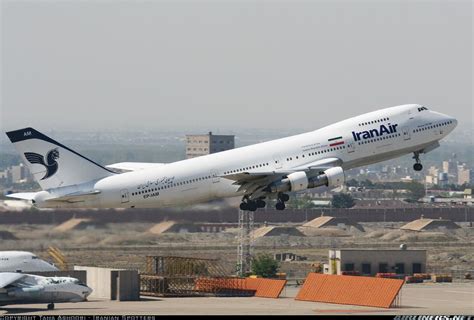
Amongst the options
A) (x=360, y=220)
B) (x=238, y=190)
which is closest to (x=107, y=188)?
(x=238, y=190)

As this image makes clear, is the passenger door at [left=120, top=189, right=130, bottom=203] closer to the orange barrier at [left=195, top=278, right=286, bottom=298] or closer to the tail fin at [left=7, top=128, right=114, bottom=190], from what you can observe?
the tail fin at [left=7, top=128, right=114, bottom=190]

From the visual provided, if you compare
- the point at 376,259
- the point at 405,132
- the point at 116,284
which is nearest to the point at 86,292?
the point at 116,284

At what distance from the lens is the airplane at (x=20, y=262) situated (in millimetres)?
104812

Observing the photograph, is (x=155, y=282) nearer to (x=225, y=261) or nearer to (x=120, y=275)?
(x=120, y=275)

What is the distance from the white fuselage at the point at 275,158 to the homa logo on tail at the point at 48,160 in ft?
4.94

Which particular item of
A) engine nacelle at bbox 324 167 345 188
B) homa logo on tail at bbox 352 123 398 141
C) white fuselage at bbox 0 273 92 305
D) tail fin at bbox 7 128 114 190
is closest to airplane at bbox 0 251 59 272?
white fuselage at bbox 0 273 92 305

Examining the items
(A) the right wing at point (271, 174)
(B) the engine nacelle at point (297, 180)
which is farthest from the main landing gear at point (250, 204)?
(B) the engine nacelle at point (297, 180)

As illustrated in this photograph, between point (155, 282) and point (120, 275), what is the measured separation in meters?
6.90

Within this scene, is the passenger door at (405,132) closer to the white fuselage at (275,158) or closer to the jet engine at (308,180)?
the white fuselage at (275,158)

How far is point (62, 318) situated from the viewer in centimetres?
8169

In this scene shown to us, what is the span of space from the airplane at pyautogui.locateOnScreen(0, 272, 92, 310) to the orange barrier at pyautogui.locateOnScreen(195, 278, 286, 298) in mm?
11344

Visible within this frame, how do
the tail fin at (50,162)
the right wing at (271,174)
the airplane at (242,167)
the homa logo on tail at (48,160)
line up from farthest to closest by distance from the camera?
the right wing at (271,174) → the airplane at (242,167) → the homa logo on tail at (48,160) → the tail fin at (50,162)

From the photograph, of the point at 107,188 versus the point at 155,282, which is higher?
the point at 107,188

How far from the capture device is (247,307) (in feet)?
309
